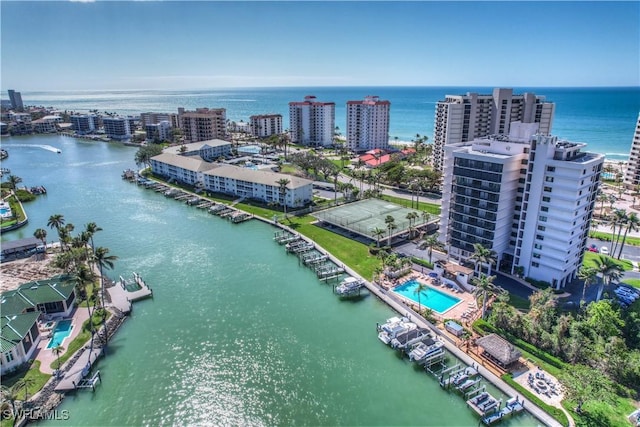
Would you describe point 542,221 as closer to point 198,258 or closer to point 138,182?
point 198,258

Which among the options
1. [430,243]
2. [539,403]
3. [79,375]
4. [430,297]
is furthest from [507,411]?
[79,375]

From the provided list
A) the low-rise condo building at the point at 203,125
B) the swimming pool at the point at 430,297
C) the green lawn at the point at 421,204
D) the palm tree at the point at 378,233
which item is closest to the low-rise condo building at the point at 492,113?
the green lawn at the point at 421,204

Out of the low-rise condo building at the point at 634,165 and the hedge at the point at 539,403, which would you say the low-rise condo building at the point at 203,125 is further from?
the hedge at the point at 539,403

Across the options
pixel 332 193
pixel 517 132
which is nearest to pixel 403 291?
pixel 517 132

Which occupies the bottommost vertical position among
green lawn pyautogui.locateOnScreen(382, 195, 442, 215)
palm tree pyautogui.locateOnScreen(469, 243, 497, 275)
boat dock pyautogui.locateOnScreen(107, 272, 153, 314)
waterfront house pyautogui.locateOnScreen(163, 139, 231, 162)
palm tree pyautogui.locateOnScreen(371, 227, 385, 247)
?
boat dock pyautogui.locateOnScreen(107, 272, 153, 314)

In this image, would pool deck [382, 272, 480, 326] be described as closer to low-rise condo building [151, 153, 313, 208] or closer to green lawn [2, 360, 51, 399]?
low-rise condo building [151, 153, 313, 208]

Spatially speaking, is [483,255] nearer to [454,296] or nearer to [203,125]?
[454,296]

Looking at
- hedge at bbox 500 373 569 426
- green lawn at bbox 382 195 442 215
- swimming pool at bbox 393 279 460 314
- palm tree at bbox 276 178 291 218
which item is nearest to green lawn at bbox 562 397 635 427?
hedge at bbox 500 373 569 426
